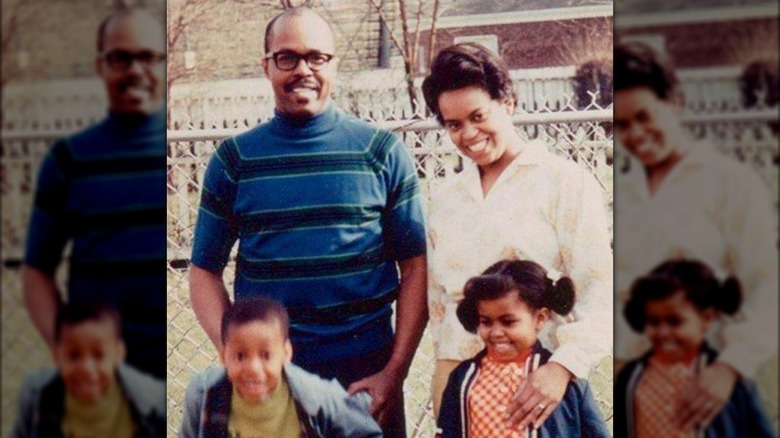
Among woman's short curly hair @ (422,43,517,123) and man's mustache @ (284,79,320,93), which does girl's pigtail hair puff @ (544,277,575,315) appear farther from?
man's mustache @ (284,79,320,93)

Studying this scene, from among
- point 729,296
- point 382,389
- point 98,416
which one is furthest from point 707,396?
point 98,416

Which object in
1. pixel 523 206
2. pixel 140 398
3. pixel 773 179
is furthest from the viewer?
pixel 140 398

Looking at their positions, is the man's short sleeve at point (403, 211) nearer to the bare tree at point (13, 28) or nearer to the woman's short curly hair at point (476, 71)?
the woman's short curly hair at point (476, 71)

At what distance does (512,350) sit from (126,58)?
1615mm

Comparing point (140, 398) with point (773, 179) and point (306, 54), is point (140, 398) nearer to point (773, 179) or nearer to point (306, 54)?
point (306, 54)

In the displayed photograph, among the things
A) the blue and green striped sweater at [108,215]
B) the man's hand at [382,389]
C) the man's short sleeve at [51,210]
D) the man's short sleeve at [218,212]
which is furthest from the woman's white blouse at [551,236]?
the man's short sleeve at [51,210]

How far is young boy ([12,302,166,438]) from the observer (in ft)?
11.4

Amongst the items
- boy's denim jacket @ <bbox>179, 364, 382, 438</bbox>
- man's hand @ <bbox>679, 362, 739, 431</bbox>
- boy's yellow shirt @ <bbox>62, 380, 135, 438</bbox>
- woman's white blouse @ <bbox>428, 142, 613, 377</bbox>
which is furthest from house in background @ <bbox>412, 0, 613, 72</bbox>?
boy's yellow shirt @ <bbox>62, 380, 135, 438</bbox>

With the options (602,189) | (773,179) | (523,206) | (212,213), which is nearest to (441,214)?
(523,206)

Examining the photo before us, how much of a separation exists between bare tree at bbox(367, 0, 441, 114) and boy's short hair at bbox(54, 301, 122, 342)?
128 centimetres

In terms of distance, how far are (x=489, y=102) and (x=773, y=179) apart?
0.90m

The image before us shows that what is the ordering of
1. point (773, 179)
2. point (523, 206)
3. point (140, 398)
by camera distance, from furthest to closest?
point (140, 398) → point (523, 206) → point (773, 179)

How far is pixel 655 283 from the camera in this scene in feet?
10.4

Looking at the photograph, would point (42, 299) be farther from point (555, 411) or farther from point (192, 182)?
point (555, 411)
